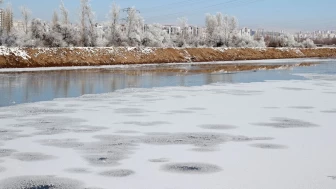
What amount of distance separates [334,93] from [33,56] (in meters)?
28.3

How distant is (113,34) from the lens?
6512 cm

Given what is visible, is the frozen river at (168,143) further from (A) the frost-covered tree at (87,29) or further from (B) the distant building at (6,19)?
(B) the distant building at (6,19)

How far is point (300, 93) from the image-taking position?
51.4ft

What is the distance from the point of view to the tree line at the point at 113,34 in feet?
167

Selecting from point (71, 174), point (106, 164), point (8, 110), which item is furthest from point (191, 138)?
point (8, 110)

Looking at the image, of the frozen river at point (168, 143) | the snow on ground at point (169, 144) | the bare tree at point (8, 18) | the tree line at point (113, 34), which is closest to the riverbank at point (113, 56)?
the tree line at point (113, 34)

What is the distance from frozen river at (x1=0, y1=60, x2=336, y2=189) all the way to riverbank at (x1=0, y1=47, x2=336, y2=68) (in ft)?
75.7

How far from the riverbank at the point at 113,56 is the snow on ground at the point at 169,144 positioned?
24262mm

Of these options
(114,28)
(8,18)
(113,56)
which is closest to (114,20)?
(114,28)

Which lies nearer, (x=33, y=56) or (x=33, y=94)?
(x=33, y=94)

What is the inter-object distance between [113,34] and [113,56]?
21927 mm

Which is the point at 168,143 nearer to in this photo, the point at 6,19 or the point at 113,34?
the point at 113,34

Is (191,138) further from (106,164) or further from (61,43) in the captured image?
(61,43)

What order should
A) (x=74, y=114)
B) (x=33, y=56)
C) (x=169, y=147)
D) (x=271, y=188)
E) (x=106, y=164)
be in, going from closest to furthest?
(x=271, y=188), (x=106, y=164), (x=169, y=147), (x=74, y=114), (x=33, y=56)
